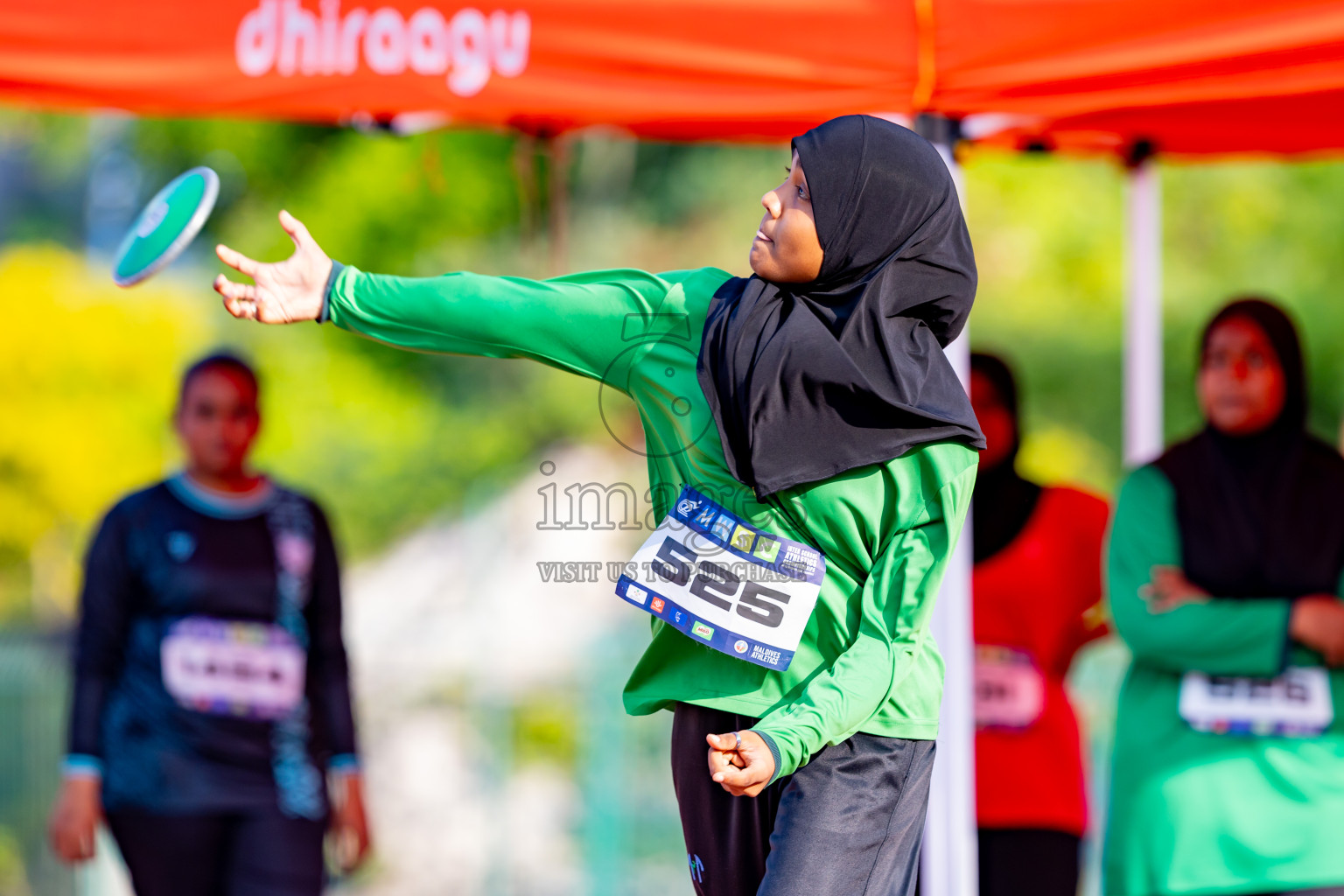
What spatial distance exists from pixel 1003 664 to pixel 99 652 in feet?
7.71

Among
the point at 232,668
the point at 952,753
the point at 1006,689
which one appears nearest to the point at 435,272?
the point at 232,668

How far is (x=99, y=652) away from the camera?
396 centimetres

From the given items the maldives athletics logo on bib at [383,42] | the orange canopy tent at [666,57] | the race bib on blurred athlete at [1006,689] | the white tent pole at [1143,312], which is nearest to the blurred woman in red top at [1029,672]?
the race bib on blurred athlete at [1006,689]

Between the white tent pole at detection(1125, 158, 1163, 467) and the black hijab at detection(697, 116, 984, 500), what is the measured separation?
260cm


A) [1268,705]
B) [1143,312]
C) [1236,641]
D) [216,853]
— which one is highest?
[1143,312]

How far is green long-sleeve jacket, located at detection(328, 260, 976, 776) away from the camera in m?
2.22

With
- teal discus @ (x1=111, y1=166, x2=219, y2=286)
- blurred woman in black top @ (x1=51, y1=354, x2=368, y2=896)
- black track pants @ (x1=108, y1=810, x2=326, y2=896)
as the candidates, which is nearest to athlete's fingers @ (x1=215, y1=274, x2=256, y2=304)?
teal discus @ (x1=111, y1=166, x2=219, y2=286)

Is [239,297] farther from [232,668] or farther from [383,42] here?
[232,668]

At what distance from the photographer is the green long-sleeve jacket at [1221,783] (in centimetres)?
330

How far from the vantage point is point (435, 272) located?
1422 centimetres

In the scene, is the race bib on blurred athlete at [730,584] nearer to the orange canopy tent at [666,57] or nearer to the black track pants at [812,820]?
the black track pants at [812,820]

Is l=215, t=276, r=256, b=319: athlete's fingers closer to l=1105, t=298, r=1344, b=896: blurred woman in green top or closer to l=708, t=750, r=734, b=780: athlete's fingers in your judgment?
l=708, t=750, r=734, b=780: athlete's fingers

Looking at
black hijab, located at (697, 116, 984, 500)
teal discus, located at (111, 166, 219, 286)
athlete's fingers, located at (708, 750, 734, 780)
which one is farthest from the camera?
teal discus, located at (111, 166, 219, 286)

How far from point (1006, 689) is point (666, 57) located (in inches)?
71.6
